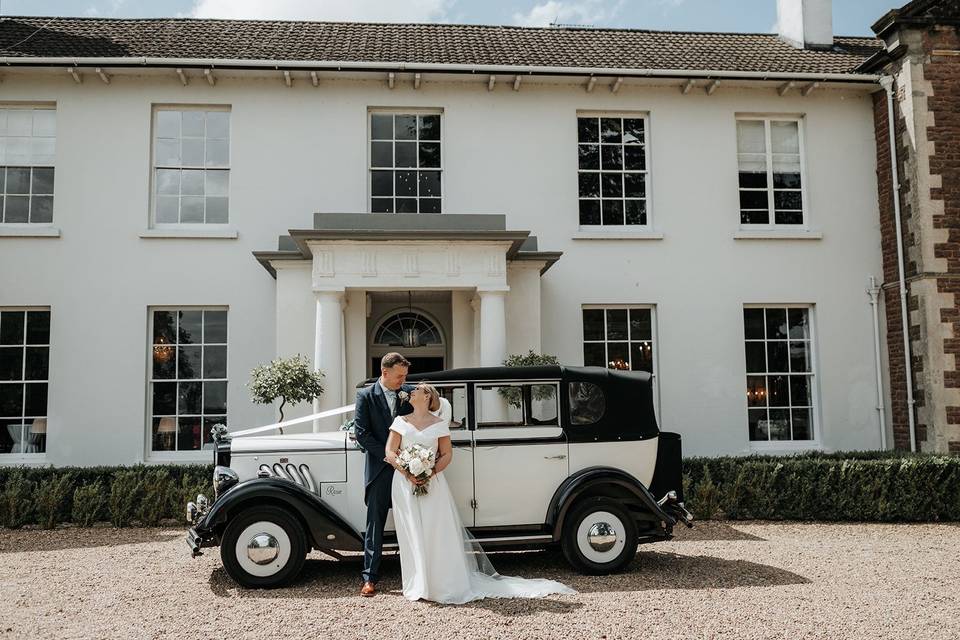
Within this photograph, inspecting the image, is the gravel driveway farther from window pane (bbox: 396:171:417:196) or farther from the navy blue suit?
window pane (bbox: 396:171:417:196)

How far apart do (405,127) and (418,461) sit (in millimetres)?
7574

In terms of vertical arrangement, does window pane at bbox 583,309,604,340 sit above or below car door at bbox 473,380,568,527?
above

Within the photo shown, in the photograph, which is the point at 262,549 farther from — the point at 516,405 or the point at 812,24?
the point at 812,24

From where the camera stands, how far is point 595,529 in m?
6.77

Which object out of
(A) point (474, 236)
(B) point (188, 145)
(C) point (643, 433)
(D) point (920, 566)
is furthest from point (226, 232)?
(D) point (920, 566)

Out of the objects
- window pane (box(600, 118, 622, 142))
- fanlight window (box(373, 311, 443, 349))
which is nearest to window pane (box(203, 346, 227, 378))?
fanlight window (box(373, 311, 443, 349))

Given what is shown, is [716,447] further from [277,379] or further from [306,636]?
[306,636]

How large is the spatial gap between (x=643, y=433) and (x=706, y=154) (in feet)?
23.2

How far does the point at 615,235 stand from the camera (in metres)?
12.2

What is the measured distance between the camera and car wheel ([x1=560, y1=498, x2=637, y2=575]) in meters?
6.77

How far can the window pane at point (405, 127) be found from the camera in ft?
40.6

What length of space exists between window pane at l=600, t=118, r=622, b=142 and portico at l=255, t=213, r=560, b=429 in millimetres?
2545

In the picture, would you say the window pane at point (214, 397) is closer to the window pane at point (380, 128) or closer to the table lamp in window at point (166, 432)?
the table lamp in window at point (166, 432)

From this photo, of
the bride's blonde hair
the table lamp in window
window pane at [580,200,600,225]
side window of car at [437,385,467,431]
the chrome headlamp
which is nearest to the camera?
the bride's blonde hair
